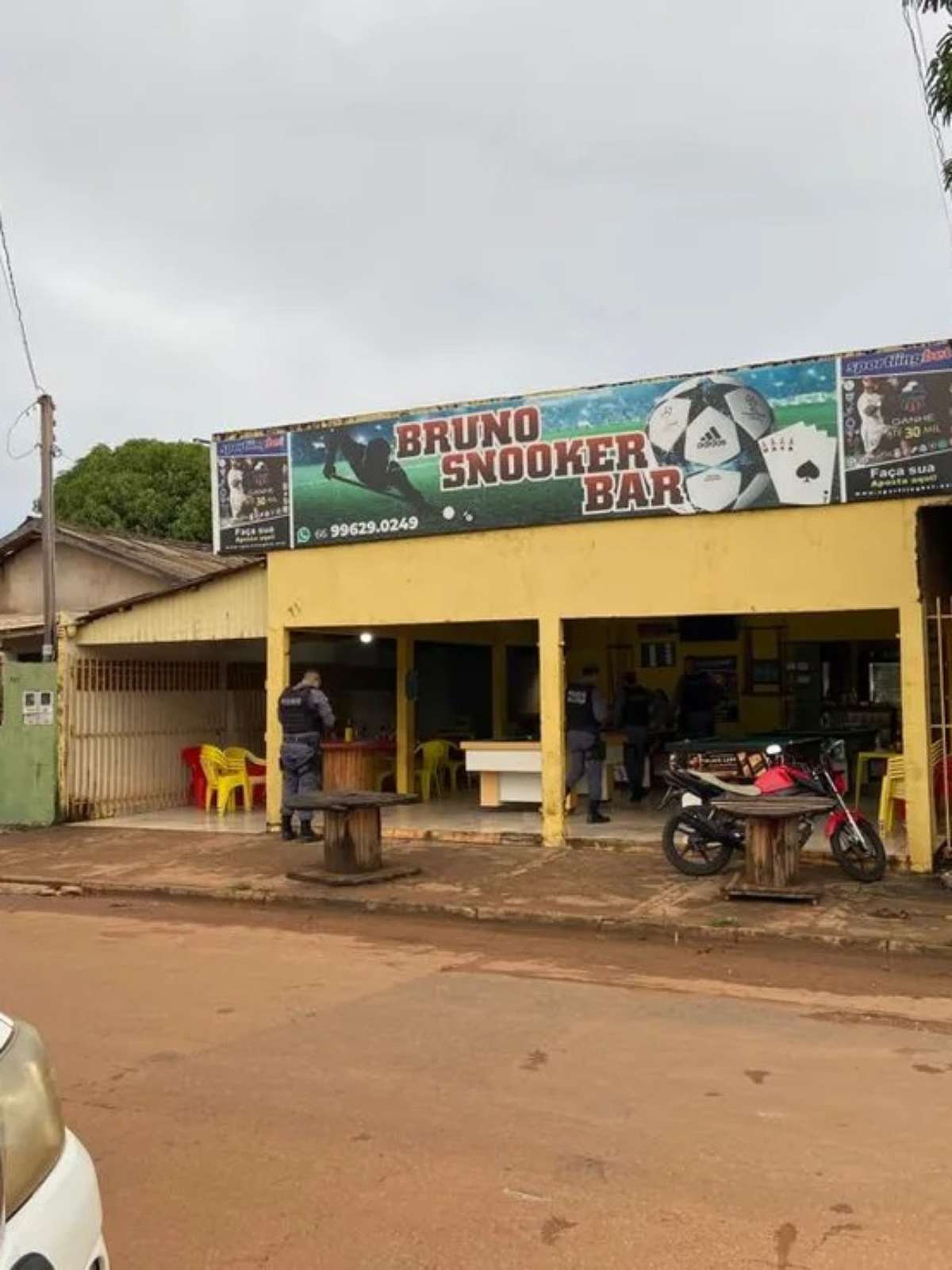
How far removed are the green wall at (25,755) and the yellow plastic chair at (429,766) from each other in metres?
A: 4.89

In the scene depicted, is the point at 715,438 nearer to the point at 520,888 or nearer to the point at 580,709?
the point at 580,709

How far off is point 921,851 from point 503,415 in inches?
235

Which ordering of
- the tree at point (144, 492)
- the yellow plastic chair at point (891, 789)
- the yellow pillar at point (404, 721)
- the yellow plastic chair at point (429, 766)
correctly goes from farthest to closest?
the tree at point (144, 492) → the yellow plastic chair at point (429, 766) → the yellow pillar at point (404, 721) → the yellow plastic chair at point (891, 789)

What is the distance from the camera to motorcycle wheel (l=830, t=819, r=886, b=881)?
33.5 feet

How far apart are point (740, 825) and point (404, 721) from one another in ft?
22.7

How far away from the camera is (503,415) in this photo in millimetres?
12836

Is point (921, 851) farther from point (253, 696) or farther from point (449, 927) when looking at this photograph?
point (253, 696)

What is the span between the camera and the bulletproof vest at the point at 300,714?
42.8ft

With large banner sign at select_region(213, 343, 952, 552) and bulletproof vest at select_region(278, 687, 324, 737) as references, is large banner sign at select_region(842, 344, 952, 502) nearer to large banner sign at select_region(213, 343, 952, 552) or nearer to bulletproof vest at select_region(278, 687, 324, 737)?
large banner sign at select_region(213, 343, 952, 552)

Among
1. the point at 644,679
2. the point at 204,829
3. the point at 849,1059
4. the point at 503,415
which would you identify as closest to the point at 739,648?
the point at 644,679

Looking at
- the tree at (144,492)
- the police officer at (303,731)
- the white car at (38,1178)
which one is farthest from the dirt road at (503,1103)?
the tree at (144,492)

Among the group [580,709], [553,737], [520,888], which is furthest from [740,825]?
[580,709]

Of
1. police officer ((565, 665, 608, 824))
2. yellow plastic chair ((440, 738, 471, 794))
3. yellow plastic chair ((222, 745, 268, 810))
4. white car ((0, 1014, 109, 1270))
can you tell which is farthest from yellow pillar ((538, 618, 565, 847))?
white car ((0, 1014, 109, 1270))

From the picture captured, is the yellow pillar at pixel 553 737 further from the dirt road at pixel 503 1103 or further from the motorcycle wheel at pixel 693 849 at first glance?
the dirt road at pixel 503 1103
